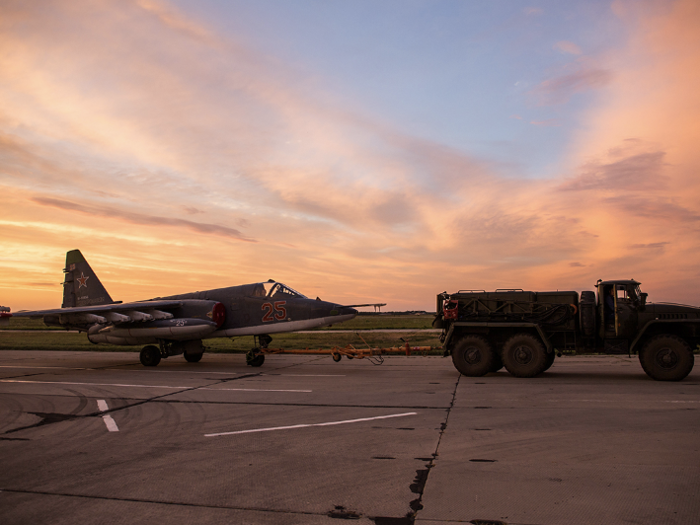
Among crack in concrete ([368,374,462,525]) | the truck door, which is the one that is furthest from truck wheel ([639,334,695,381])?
crack in concrete ([368,374,462,525])

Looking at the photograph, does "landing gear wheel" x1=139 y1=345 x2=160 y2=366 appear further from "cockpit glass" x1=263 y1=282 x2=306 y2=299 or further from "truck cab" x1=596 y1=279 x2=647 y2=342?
"truck cab" x1=596 y1=279 x2=647 y2=342

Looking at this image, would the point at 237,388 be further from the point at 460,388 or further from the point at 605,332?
the point at 605,332

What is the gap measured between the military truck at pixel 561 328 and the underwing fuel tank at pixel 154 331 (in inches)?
343

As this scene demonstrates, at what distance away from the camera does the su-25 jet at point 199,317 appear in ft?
57.2

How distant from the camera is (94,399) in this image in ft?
36.0

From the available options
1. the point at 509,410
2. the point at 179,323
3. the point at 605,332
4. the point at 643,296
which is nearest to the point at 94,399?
the point at 179,323

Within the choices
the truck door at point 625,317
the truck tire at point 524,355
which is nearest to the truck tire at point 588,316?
the truck door at point 625,317

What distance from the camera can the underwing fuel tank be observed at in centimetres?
1808

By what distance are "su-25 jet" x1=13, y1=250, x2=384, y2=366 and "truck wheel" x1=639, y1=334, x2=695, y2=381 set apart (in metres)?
8.40

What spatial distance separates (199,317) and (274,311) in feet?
10.2

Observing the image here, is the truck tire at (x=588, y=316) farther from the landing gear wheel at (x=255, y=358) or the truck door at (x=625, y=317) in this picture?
the landing gear wheel at (x=255, y=358)

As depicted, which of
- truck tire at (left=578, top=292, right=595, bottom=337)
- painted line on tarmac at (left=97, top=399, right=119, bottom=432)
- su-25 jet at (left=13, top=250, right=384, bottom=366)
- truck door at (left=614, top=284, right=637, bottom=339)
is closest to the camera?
painted line on tarmac at (left=97, top=399, right=119, bottom=432)

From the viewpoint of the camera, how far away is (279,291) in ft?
59.7

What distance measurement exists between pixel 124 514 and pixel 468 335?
10909mm
